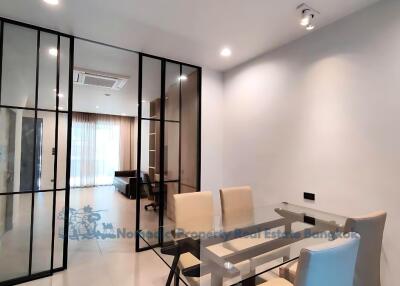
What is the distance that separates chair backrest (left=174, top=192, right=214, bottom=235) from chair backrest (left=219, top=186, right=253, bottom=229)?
0.17 metres

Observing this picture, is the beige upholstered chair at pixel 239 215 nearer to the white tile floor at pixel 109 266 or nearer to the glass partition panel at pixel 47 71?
→ the white tile floor at pixel 109 266

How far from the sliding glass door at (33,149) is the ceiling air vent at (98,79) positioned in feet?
3.81

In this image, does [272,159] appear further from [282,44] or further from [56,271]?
[56,271]

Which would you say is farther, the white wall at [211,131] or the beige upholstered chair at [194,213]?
the white wall at [211,131]

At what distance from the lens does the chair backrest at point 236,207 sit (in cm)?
241

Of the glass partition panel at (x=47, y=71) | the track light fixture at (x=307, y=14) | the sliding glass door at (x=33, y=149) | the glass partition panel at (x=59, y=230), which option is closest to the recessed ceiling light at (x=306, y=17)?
the track light fixture at (x=307, y=14)

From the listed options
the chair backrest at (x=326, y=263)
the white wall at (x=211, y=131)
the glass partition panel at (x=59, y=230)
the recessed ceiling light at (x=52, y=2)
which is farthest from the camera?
the white wall at (x=211, y=131)

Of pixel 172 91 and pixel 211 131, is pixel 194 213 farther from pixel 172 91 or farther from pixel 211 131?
pixel 172 91

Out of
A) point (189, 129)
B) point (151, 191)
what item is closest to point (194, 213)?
point (151, 191)

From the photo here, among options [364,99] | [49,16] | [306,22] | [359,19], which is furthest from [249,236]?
[49,16]

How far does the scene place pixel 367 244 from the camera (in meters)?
1.52

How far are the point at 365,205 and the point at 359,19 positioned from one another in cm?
176

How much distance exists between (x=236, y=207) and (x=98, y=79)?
3323 mm

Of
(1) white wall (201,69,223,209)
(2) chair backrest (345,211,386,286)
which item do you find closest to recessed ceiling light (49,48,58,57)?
(1) white wall (201,69,223,209)
